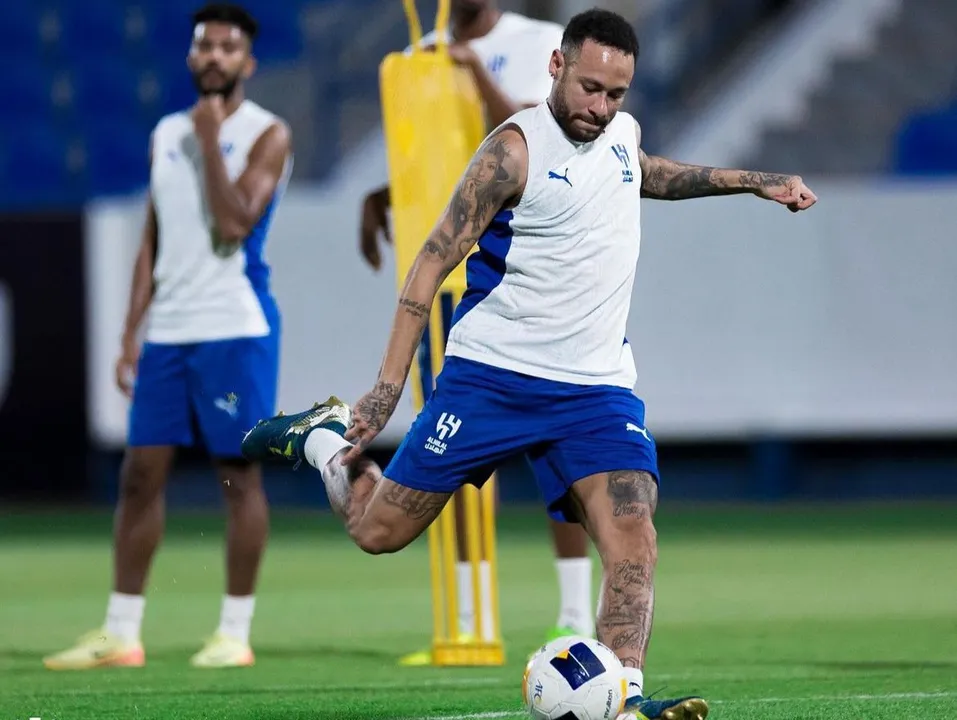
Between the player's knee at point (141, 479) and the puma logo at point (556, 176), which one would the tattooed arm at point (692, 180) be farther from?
the player's knee at point (141, 479)

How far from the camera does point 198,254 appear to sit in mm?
7316

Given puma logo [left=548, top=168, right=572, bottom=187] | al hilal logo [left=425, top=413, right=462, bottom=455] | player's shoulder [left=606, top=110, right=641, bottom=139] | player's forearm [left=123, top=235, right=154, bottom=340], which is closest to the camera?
puma logo [left=548, top=168, right=572, bottom=187]

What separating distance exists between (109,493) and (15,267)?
1.87m

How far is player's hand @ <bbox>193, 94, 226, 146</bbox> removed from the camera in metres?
7.21

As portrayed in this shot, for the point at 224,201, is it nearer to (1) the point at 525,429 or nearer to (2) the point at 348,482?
(2) the point at 348,482

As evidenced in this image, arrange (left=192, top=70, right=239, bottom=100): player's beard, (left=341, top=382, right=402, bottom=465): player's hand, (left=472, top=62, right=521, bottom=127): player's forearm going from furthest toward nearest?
(left=192, top=70, right=239, bottom=100): player's beard < (left=472, top=62, right=521, bottom=127): player's forearm < (left=341, top=382, right=402, bottom=465): player's hand

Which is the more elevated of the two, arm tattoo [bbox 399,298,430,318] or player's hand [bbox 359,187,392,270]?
player's hand [bbox 359,187,392,270]

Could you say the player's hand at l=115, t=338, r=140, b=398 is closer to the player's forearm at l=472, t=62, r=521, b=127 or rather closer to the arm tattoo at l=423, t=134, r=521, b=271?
the player's forearm at l=472, t=62, r=521, b=127

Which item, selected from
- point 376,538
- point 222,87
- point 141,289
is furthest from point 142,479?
point 376,538

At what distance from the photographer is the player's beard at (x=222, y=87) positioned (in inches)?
289

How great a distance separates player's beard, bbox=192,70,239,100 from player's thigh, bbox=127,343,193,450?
3.25ft

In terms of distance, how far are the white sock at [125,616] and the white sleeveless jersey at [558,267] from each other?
2394mm

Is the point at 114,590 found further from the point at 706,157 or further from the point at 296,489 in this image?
the point at 706,157

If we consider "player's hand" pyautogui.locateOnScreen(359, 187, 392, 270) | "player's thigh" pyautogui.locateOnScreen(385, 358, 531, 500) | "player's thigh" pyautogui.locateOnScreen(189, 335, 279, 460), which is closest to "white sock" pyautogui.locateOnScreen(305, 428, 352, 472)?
"player's thigh" pyautogui.locateOnScreen(385, 358, 531, 500)
